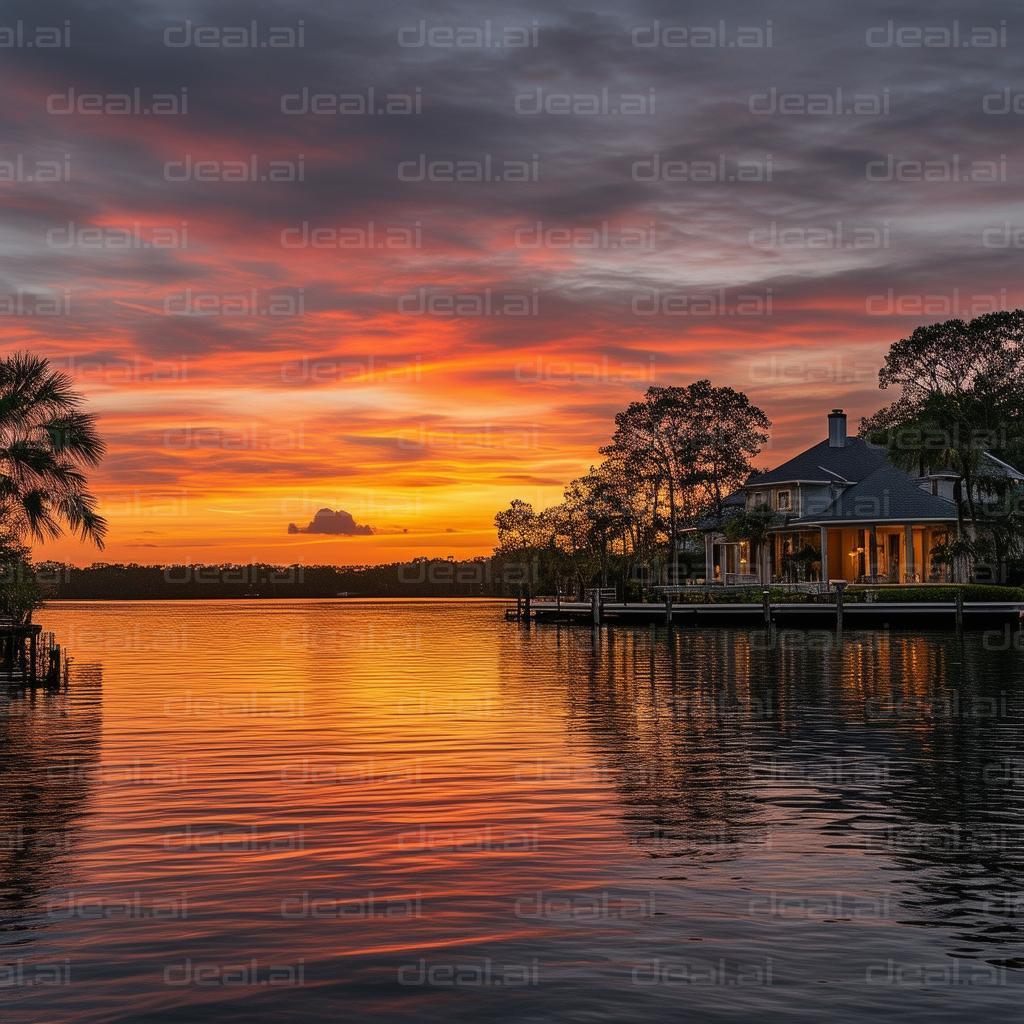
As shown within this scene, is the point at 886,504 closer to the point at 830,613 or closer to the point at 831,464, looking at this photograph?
the point at 831,464

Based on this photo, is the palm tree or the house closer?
the palm tree

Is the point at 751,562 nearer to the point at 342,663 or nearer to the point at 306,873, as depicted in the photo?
the point at 342,663

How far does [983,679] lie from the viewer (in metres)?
39.2

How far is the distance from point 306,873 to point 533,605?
92.0 meters

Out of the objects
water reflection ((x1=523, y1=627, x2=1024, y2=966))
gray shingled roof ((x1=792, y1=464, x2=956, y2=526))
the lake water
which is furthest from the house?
the lake water

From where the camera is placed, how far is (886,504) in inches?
3241

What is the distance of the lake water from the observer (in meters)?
9.48

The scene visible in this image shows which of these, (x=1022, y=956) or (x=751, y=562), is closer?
(x=1022, y=956)

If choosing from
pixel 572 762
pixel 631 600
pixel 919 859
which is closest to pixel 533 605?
pixel 631 600

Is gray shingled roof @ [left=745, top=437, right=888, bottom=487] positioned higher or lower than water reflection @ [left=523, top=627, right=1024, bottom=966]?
higher

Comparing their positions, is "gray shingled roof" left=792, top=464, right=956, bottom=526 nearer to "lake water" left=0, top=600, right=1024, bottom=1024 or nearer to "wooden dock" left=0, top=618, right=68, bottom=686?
"lake water" left=0, top=600, right=1024, bottom=1024

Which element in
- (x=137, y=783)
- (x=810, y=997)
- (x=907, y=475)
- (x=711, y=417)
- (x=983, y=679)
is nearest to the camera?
(x=810, y=997)

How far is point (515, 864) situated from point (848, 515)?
72.7 meters

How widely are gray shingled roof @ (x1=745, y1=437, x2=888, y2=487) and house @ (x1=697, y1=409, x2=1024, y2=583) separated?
0.24 ft
